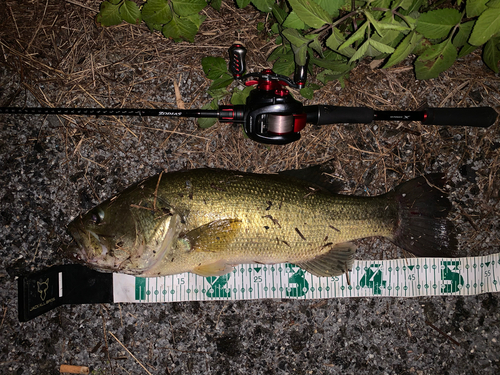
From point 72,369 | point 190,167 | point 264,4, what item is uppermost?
point 264,4

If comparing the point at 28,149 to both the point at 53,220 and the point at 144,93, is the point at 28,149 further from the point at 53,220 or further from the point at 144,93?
the point at 144,93

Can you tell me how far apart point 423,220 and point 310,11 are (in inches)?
75.7

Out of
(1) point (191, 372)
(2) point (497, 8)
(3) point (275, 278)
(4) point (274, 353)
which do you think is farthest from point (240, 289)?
(2) point (497, 8)

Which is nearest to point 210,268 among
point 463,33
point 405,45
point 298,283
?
point 298,283

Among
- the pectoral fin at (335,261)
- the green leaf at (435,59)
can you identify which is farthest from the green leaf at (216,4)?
the pectoral fin at (335,261)

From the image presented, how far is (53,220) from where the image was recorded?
2990 millimetres

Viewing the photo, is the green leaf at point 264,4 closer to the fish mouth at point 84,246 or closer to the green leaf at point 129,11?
the green leaf at point 129,11

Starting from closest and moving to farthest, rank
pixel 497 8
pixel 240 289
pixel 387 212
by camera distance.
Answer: pixel 497 8
pixel 387 212
pixel 240 289

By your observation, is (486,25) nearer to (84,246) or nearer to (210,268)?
(210,268)

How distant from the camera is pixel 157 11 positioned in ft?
8.38

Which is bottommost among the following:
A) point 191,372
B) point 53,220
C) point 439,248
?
point 191,372

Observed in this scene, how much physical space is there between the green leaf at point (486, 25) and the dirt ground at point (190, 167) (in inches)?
40.6

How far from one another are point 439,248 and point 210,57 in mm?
2574

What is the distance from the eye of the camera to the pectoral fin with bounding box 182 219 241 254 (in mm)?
2398
